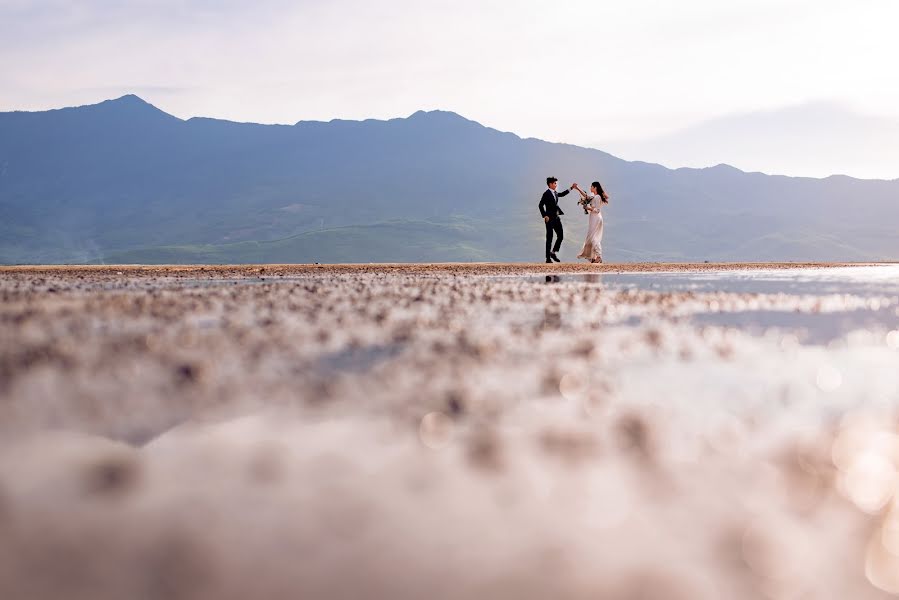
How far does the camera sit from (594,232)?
106ft

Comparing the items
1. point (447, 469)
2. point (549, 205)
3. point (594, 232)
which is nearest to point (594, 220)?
point (594, 232)

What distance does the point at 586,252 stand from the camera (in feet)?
112

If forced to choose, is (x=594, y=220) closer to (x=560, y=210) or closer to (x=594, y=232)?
(x=594, y=232)

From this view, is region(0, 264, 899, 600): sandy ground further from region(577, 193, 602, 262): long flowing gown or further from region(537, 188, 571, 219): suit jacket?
region(577, 193, 602, 262): long flowing gown

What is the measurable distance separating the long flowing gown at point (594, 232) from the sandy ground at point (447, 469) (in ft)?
80.0

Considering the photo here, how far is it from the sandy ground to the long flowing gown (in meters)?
24.4

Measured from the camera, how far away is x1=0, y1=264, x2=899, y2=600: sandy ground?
2176 millimetres

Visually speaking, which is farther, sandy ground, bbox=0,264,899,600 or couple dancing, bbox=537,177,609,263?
couple dancing, bbox=537,177,609,263

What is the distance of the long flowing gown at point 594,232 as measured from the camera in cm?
3153

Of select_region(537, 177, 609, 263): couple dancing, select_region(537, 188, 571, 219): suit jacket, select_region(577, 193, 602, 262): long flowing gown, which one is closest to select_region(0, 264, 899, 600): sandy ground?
select_region(537, 177, 609, 263): couple dancing

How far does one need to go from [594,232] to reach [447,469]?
2979cm

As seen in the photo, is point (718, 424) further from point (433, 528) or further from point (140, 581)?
point (140, 581)

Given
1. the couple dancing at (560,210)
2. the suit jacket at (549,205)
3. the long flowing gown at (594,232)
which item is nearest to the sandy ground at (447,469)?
the couple dancing at (560,210)

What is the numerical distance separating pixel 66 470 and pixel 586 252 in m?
31.9
